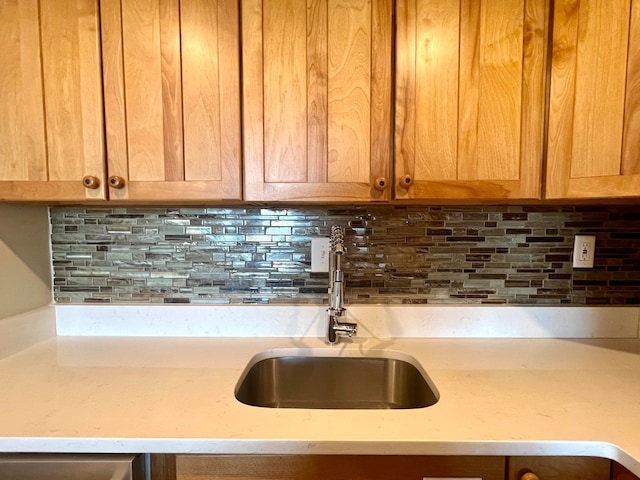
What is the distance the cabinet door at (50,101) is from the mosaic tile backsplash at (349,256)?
29cm

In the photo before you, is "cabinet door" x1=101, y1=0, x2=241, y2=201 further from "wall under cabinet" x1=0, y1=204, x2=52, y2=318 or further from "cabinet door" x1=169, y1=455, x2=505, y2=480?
"cabinet door" x1=169, y1=455, x2=505, y2=480

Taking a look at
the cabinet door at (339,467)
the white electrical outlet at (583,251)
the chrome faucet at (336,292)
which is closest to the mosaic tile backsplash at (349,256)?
the white electrical outlet at (583,251)

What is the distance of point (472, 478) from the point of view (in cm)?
70

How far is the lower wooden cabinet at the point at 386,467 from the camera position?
69 cm

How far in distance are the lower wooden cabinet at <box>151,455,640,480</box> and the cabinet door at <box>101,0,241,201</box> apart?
63 centimetres

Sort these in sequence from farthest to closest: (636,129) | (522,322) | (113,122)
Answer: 1. (522,322)
2. (113,122)
3. (636,129)

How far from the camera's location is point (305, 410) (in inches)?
30.4

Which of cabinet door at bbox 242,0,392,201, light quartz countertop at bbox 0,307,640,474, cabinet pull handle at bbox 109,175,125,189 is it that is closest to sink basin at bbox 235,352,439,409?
light quartz countertop at bbox 0,307,640,474

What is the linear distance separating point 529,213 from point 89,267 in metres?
1.59

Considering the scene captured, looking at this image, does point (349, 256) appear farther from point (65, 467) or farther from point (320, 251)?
point (65, 467)

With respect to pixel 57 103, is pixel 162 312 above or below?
below

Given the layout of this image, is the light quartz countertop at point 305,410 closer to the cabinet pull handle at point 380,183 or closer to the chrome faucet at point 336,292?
the chrome faucet at point 336,292

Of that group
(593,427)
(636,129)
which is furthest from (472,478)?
(636,129)

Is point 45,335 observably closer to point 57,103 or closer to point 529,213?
point 57,103
